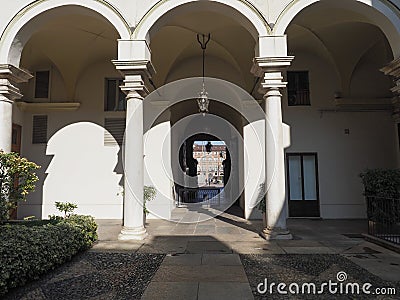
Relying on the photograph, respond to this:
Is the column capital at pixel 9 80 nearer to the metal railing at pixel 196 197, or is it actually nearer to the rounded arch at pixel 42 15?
the rounded arch at pixel 42 15

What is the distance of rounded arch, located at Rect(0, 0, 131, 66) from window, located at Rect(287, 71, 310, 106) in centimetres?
659

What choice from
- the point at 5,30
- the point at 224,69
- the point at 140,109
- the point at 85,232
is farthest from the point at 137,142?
the point at 224,69

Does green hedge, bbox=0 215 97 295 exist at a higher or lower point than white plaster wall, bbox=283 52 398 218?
lower

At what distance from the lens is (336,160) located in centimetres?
1091

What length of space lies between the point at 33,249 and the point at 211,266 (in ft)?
9.51

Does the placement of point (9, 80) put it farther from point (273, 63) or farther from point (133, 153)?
point (273, 63)

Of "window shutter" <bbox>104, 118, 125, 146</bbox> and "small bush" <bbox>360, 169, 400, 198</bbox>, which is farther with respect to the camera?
"window shutter" <bbox>104, 118, 125, 146</bbox>

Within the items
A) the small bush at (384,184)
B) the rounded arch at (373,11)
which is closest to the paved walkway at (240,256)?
the small bush at (384,184)

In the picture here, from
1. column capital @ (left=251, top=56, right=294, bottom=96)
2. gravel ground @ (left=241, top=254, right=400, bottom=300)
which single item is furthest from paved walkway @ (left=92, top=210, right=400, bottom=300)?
column capital @ (left=251, top=56, right=294, bottom=96)

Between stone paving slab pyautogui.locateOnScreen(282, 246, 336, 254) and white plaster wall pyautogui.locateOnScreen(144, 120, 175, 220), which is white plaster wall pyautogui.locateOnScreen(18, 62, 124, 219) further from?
stone paving slab pyautogui.locateOnScreen(282, 246, 336, 254)

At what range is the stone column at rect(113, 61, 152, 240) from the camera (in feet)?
23.8

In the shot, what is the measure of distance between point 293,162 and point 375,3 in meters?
5.71

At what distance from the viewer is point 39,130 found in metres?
11.4

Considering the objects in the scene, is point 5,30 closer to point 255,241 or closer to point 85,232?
point 85,232
